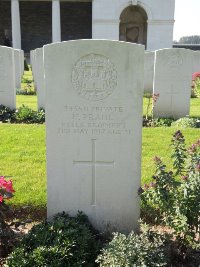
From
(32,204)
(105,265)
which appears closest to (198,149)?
(105,265)

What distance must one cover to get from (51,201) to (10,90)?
5.95 m

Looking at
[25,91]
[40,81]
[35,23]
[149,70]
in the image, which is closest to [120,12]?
[35,23]

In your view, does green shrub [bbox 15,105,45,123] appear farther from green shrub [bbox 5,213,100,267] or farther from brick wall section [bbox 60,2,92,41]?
brick wall section [bbox 60,2,92,41]

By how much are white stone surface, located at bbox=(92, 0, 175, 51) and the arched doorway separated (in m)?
3.72

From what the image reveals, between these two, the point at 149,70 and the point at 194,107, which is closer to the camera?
the point at 194,107

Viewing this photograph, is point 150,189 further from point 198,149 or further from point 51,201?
point 51,201

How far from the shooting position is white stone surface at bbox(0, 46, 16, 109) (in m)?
8.55

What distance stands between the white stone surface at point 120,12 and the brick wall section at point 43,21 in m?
4.95

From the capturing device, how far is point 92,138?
11.0 ft

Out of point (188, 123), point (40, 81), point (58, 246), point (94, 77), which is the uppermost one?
point (94, 77)

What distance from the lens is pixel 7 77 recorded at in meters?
8.76

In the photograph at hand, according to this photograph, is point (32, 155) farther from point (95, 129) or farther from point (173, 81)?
point (173, 81)

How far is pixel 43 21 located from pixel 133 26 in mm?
7931

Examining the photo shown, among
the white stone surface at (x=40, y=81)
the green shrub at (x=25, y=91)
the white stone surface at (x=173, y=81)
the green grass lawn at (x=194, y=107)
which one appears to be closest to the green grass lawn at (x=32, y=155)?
the white stone surface at (x=40, y=81)
